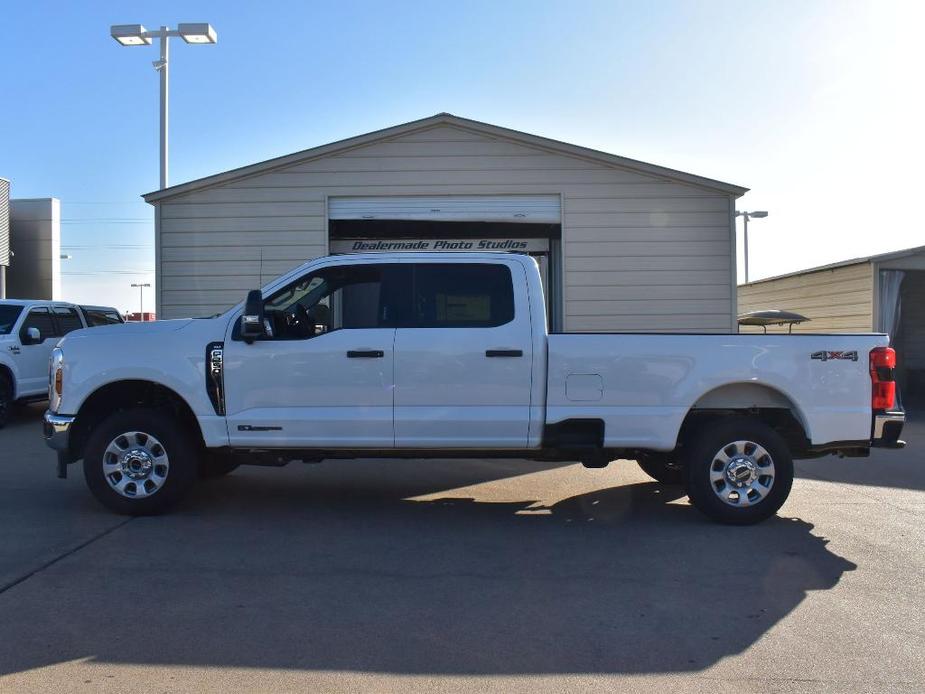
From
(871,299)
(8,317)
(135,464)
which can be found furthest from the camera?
(871,299)

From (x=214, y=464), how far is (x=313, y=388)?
1.66 m

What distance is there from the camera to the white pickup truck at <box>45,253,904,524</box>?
20.7ft

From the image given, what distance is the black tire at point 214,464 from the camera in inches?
279

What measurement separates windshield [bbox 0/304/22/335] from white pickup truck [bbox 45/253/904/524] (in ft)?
23.6

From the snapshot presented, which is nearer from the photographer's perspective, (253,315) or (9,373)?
(253,315)

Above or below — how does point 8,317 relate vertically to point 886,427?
above

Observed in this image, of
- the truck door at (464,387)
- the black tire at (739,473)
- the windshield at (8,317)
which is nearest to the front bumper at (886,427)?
the black tire at (739,473)

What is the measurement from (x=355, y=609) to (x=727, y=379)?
345 centimetres

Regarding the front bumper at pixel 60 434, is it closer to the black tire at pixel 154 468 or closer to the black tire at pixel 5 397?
the black tire at pixel 154 468

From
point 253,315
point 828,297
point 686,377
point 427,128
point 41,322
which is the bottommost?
point 686,377

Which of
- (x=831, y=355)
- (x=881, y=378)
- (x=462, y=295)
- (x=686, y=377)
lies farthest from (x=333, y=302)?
(x=881, y=378)

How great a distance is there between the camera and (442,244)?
12.1 meters

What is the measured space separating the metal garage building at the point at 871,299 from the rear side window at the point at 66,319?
1472 cm

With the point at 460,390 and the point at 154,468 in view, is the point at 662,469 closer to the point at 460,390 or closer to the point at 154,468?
the point at 460,390
